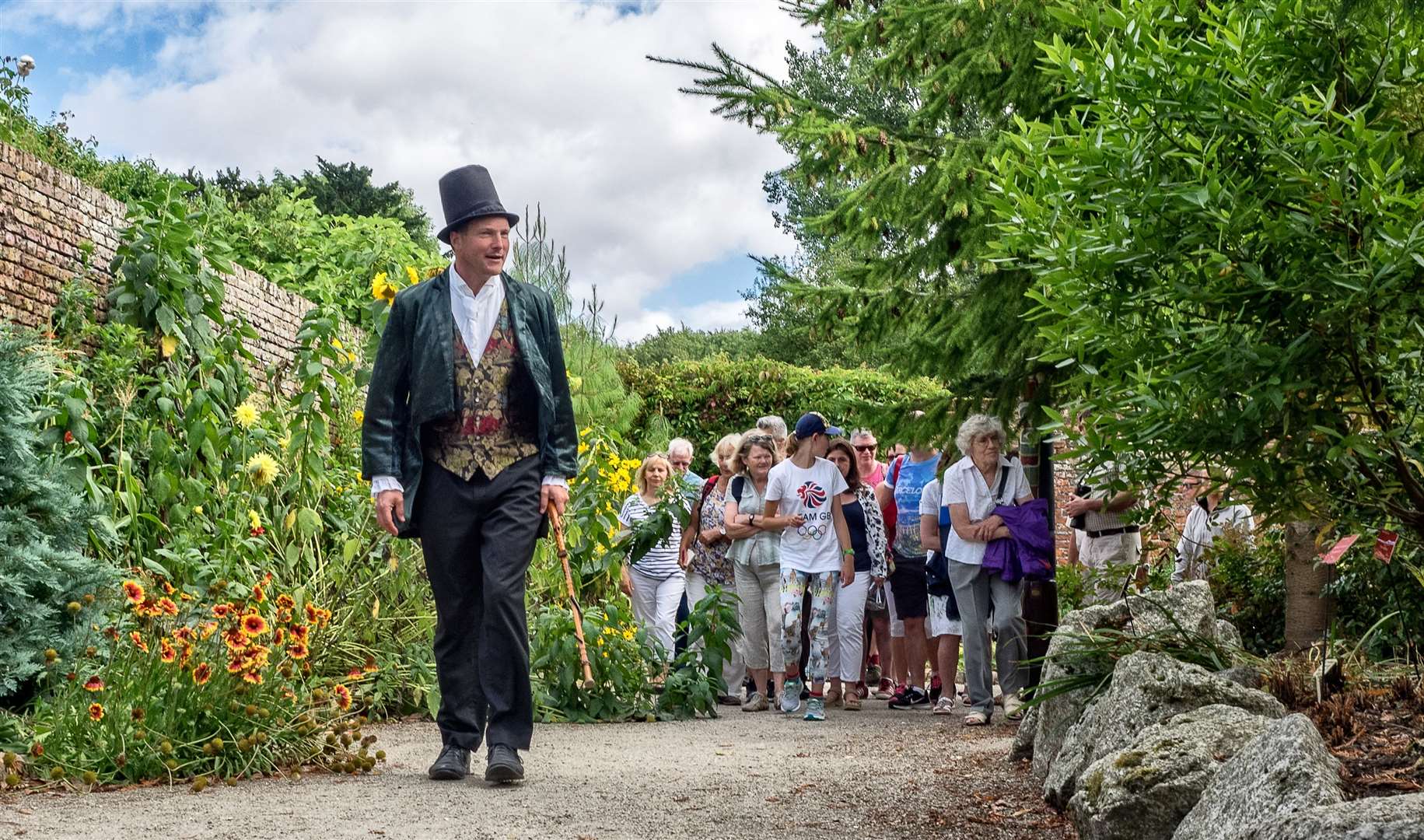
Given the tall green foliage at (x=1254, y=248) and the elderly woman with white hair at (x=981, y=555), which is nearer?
the tall green foliage at (x=1254, y=248)

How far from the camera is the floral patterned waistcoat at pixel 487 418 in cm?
517

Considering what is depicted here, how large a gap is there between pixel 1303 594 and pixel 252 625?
14.1 feet

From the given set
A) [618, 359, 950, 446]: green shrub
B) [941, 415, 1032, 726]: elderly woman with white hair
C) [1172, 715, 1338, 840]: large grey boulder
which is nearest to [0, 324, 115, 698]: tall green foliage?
[1172, 715, 1338, 840]: large grey boulder

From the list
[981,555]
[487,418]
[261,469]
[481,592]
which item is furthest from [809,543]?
[487,418]

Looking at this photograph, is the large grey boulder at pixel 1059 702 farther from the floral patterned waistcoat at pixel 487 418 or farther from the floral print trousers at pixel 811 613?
the floral print trousers at pixel 811 613

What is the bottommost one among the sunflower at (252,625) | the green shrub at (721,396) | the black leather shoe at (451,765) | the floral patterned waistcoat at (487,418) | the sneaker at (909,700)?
the black leather shoe at (451,765)

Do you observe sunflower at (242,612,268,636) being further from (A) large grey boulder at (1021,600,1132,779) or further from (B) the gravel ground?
(A) large grey boulder at (1021,600,1132,779)

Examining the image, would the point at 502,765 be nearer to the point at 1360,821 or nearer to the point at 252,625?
the point at 252,625

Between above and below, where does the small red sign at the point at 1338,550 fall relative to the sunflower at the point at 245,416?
below

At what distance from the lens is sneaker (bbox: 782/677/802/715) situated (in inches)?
350

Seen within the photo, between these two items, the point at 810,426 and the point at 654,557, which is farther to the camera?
the point at 654,557

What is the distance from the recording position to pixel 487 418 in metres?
5.20

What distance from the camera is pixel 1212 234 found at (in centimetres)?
348

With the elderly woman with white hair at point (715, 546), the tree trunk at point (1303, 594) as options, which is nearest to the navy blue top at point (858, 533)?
the elderly woman with white hair at point (715, 546)
